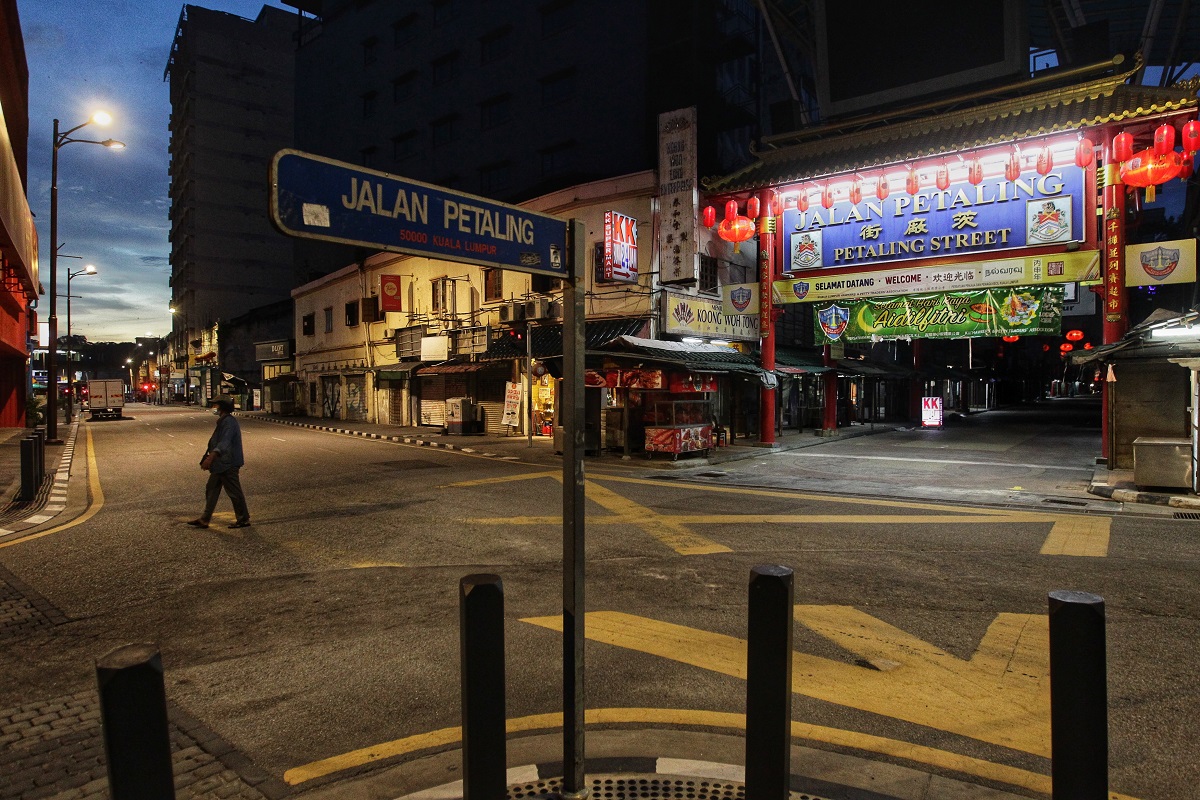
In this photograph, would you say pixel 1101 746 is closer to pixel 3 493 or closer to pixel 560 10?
pixel 3 493

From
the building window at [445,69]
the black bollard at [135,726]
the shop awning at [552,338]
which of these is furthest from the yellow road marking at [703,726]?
the building window at [445,69]

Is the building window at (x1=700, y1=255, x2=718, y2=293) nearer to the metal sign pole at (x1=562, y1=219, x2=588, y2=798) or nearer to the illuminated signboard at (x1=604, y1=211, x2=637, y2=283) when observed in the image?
A: the illuminated signboard at (x1=604, y1=211, x2=637, y2=283)

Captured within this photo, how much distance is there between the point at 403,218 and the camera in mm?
2363

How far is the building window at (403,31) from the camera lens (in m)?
34.1

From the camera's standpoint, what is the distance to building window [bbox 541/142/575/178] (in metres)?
26.7

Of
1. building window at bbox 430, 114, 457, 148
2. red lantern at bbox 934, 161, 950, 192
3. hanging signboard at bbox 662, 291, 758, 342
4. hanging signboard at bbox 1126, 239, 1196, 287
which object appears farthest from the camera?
building window at bbox 430, 114, 457, 148

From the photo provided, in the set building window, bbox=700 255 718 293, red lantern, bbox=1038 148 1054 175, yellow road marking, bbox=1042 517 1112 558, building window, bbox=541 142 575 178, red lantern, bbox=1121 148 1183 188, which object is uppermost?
building window, bbox=541 142 575 178

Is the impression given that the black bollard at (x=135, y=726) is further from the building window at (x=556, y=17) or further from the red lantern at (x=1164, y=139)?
the building window at (x=556, y=17)

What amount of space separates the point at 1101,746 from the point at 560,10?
100ft

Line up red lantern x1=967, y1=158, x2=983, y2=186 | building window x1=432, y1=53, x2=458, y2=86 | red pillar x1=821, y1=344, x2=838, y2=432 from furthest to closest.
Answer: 1. building window x1=432, y1=53, x2=458, y2=86
2. red pillar x1=821, y1=344, x2=838, y2=432
3. red lantern x1=967, y1=158, x2=983, y2=186

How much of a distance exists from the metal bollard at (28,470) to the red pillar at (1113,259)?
20.4 m

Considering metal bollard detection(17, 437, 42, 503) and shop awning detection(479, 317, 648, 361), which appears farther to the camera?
shop awning detection(479, 317, 648, 361)

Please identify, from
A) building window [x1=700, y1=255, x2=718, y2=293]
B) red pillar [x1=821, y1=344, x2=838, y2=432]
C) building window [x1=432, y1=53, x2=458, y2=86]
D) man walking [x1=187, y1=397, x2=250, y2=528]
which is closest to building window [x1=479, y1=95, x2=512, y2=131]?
building window [x1=432, y1=53, x2=458, y2=86]

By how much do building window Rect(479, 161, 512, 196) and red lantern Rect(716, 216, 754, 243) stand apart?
45.8ft
